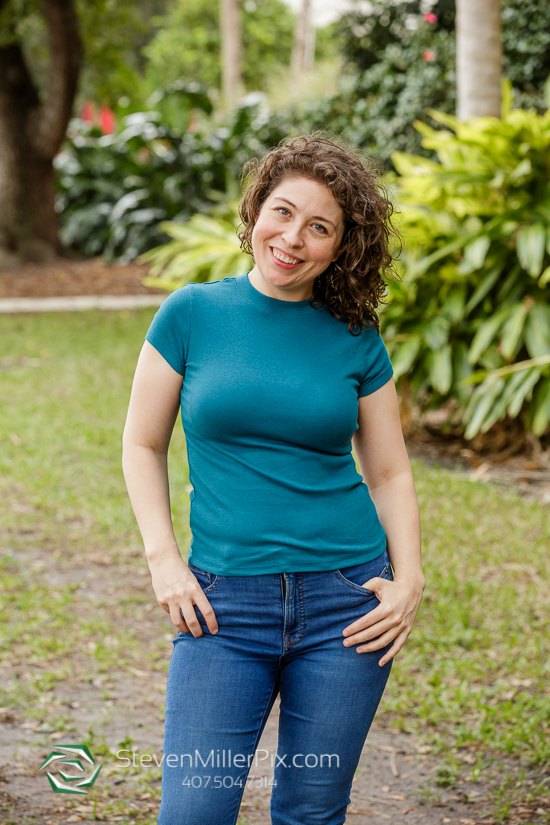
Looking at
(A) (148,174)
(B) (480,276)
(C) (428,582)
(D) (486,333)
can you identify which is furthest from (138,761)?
(A) (148,174)

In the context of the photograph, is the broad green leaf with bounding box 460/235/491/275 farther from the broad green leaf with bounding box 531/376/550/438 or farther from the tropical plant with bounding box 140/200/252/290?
the tropical plant with bounding box 140/200/252/290

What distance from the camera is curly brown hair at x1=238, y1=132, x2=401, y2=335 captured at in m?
1.68

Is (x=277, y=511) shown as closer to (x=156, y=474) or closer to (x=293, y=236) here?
(x=156, y=474)

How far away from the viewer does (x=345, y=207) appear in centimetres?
170

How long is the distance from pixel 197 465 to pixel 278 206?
549 millimetres

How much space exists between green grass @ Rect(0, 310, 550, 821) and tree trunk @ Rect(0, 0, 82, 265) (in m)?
7.05

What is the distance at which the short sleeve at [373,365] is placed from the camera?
174 cm

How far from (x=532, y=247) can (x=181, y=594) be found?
4143mm

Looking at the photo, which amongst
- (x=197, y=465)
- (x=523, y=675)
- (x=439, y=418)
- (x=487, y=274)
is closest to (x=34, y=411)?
(x=439, y=418)

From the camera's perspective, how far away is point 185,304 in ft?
5.50

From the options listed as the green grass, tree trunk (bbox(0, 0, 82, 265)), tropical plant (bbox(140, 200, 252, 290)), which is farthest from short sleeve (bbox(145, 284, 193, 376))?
tree trunk (bbox(0, 0, 82, 265))

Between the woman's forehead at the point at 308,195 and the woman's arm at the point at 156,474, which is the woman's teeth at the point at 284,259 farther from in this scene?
the woman's arm at the point at 156,474

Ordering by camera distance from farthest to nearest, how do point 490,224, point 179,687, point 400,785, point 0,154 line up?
1. point 0,154
2. point 490,224
3. point 400,785
4. point 179,687

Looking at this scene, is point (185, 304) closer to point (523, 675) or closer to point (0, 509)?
point (523, 675)
